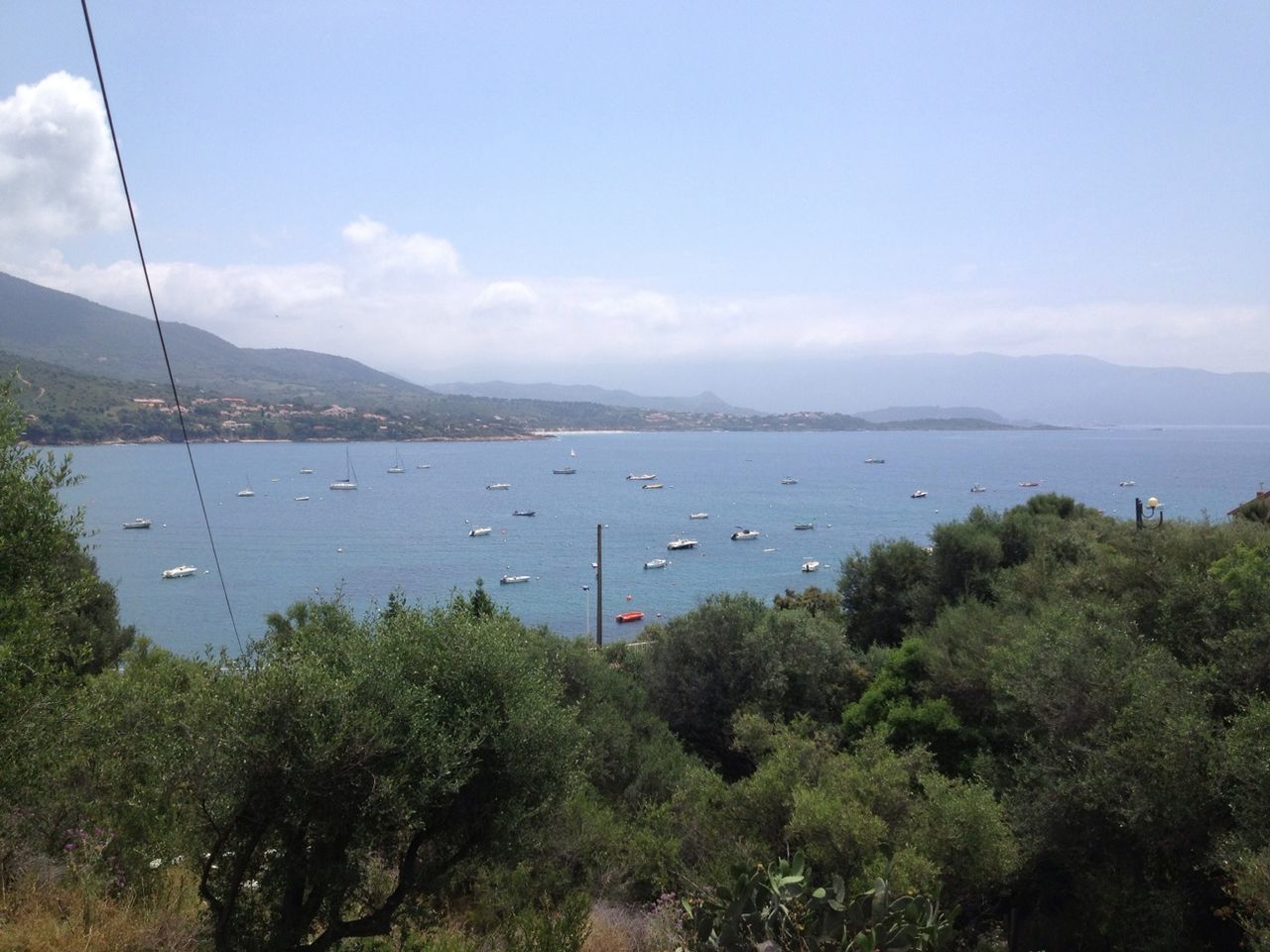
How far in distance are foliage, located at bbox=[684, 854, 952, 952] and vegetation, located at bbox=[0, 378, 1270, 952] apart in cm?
2

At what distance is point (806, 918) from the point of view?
5863 mm

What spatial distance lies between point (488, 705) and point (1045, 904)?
8.43 m

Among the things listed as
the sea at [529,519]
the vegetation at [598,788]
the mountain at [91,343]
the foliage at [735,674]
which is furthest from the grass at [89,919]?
the mountain at [91,343]

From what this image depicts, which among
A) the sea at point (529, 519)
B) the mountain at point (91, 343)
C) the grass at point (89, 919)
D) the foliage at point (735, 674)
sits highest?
the mountain at point (91, 343)

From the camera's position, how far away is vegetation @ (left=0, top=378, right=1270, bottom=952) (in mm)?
5566

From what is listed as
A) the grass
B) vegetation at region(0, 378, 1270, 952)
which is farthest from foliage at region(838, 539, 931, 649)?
the grass

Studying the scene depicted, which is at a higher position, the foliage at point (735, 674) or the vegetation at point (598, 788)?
the vegetation at point (598, 788)

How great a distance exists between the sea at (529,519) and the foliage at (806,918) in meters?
3.88

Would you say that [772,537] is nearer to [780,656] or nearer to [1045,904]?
[780,656]

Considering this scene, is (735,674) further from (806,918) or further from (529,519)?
(529,519)

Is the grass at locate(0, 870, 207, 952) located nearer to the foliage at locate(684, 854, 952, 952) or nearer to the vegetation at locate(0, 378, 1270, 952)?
the vegetation at locate(0, 378, 1270, 952)

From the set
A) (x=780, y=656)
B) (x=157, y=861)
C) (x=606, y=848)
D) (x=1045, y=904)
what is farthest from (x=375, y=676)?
(x=780, y=656)

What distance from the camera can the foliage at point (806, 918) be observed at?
561cm

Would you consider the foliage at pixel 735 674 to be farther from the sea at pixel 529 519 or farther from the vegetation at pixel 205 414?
the vegetation at pixel 205 414
